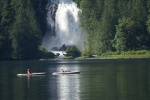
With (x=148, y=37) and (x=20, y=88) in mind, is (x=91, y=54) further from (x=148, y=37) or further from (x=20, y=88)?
(x=20, y=88)

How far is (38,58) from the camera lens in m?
166

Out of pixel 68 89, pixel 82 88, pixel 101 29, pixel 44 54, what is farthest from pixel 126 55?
pixel 68 89

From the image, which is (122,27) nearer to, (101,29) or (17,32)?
(101,29)

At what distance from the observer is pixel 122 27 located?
519 ft

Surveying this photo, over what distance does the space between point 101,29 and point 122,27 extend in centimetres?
754

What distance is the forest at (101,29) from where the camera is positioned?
159 m

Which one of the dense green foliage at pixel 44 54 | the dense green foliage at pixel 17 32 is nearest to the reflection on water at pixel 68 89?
the dense green foliage at pixel 17 32

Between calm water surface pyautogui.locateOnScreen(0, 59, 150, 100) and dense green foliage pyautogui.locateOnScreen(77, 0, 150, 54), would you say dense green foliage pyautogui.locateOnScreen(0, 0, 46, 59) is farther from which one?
calm water surface pyautogui.locateOnScreen(0, 59, 150, 100)

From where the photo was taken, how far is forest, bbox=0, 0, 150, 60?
159m

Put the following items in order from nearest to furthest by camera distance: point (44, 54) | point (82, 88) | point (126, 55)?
point (82, 88) < point (126, 55) < point (44, 54)

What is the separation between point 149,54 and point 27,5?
4280cm

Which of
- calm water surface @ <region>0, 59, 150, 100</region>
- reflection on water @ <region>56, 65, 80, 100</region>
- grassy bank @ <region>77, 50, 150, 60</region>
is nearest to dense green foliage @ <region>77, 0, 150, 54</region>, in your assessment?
grassy bank @ <region>77, 50, 150, 60</region>

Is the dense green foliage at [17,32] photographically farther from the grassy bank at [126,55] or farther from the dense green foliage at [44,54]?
the grassy bank at [126,55]

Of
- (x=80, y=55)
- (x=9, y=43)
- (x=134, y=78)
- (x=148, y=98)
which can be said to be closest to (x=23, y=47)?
(x=9, y=43)
